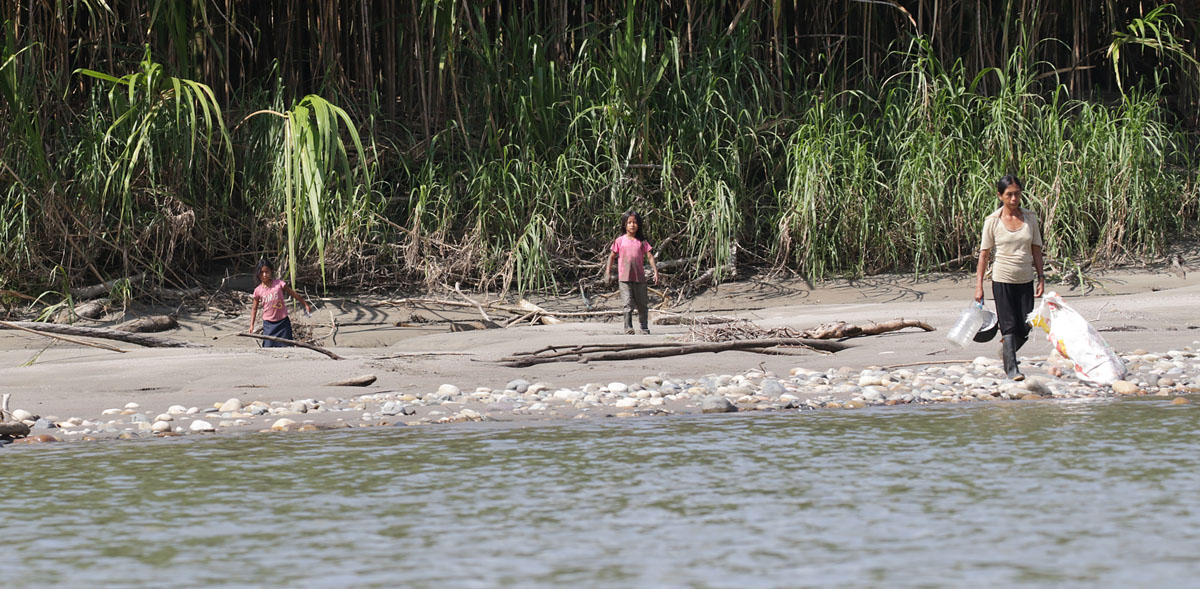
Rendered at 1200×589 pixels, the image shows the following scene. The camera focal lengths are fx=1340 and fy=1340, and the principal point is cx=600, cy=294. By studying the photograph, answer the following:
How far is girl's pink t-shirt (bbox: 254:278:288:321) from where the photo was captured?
30.6 ft

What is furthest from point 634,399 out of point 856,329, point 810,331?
point 856,329

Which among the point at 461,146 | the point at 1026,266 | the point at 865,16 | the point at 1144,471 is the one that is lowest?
the point at 1144,471

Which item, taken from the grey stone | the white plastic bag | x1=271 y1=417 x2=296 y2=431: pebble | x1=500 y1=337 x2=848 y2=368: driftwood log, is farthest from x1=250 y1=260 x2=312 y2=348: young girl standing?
the white plastic bag

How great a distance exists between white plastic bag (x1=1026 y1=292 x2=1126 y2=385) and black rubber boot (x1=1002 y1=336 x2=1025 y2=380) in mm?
206

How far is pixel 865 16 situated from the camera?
1295 cm

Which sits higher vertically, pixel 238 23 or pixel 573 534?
pixel 238 23

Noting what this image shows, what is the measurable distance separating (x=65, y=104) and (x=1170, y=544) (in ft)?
33.9

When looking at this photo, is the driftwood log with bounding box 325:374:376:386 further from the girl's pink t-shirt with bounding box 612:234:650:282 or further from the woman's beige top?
the woman's beige top

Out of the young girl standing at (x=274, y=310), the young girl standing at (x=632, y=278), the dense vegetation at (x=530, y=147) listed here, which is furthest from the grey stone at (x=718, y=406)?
the dense vegetation at (x=530, y=147)

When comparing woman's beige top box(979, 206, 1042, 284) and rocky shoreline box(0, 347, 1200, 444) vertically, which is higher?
woman's beige top box(979, 206, 1042, 284)

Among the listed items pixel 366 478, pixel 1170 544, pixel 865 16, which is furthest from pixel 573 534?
pixel 865 16

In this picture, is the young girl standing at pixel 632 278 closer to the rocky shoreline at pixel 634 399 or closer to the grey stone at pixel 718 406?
the rocky shoreline at pixel 634 399

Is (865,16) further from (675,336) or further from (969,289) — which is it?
(675,336)

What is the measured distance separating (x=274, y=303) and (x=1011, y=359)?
5018 millimetres
